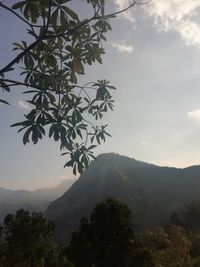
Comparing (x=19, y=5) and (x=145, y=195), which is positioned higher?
(x=145, y=195)

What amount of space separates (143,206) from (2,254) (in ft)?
411

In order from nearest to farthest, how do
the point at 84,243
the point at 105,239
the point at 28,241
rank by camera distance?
the point at 105,239 → the point at 28,241 → the point at 84,243

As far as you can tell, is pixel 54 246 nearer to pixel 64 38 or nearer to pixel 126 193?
pixel 64 38

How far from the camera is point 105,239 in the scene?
30.6 meters

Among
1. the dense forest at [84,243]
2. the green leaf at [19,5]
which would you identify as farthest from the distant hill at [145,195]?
the green leaf at [19,5]

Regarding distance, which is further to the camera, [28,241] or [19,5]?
[28,241]

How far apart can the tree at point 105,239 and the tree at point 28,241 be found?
1850mm

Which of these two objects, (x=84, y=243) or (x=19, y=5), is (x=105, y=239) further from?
(x=19, y=5)

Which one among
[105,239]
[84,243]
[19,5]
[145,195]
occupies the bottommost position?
[84,243]

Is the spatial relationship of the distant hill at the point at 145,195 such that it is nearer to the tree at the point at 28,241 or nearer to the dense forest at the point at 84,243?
the dense forest at the point at 84,243

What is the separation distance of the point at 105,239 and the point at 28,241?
604cm

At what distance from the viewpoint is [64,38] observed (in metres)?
6.07

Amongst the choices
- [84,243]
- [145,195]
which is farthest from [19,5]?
[145,195]

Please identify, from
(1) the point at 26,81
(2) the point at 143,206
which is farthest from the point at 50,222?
(2) the point at 143,206
